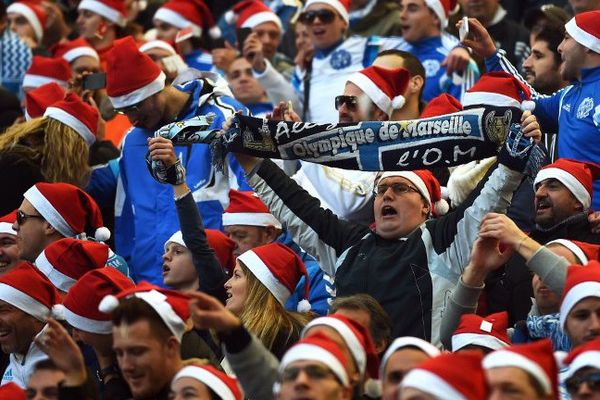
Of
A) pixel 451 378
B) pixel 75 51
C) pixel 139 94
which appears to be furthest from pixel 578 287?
pixel 75 51

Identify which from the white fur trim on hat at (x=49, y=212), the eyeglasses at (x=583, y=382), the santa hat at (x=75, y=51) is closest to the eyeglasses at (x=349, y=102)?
the white fur trim on hat at (x=49, y=212)

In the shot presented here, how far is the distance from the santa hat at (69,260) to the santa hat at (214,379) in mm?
2242

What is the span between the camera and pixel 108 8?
14.6 meters

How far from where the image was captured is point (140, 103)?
10422mm

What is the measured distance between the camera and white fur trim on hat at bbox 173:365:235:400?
24.2ft

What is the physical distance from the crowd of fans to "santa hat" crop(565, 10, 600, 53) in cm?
1

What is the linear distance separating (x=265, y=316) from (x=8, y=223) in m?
2.33

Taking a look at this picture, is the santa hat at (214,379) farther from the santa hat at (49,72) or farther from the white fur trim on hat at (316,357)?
the santa hat at (49,72)

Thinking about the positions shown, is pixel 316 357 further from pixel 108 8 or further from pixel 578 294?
pixel 108 8

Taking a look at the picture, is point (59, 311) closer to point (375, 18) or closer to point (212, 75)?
point (212, 75)

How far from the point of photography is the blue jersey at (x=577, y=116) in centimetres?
943

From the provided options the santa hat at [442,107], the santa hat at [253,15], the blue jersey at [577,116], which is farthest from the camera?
the santa hat at [253,15]

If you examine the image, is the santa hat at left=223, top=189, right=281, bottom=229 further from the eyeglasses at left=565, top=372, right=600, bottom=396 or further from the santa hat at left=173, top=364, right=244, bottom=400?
the eyeglasses at left=565, top=372, right=600, bottom=396

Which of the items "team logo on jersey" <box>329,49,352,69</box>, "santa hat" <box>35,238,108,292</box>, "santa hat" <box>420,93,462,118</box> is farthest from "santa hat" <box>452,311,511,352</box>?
"team logo on jersey" <box>329,49,352,69</box>
